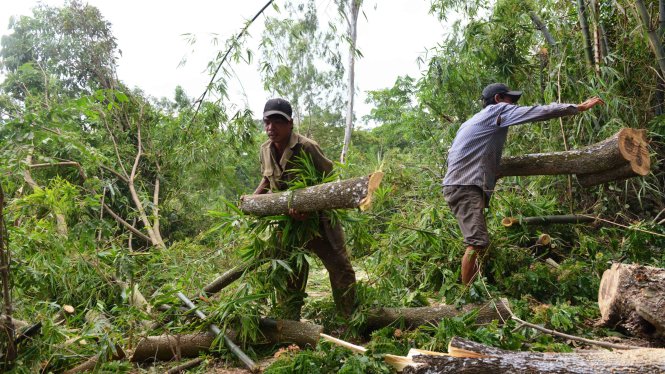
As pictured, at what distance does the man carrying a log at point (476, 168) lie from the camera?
13.5 feet

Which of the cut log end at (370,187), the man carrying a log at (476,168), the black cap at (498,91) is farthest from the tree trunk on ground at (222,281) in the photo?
the black cap at (498,91)

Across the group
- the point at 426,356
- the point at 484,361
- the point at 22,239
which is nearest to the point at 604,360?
the point at 484,361

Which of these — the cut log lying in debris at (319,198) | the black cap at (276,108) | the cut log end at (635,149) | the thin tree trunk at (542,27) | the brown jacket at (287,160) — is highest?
the thin tree trunk at (542,27)

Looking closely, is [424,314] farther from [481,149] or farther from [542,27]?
[542,27]

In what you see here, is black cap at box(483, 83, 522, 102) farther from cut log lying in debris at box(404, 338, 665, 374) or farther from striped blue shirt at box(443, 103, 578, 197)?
cut log lying in debris at box(404, 338, 665, 374)

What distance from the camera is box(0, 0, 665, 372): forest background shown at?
361 cm

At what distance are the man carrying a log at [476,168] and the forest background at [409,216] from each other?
0.29m

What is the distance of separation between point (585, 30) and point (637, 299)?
3.20 metres

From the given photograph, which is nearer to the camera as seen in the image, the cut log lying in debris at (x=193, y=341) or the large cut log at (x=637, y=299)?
the large cut log at (x=637, y=299)

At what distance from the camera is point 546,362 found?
7.60 ft

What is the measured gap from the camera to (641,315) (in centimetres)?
315

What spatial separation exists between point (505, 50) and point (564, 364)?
5005 mm

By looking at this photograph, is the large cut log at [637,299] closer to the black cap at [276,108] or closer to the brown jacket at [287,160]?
the brown jacket at [287,160]

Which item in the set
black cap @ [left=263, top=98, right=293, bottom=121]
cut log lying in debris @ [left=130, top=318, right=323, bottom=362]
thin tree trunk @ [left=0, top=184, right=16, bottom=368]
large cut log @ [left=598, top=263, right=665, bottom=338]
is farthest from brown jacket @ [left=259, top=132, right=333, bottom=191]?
large cut log @ [left=598, top=263, right=665, bottom=338]
